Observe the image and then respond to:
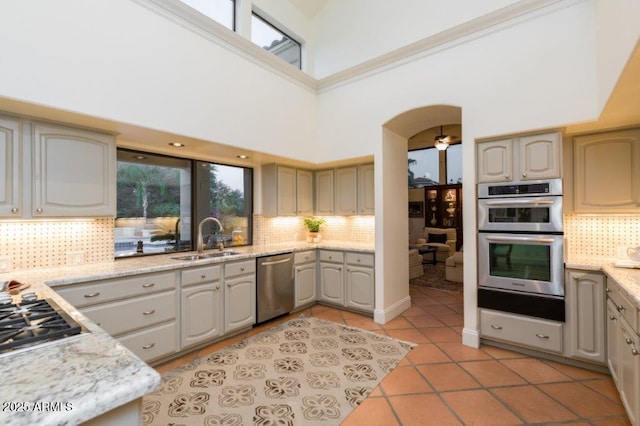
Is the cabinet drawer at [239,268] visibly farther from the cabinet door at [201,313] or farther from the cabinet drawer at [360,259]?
the cabinet drawer at [360,259]

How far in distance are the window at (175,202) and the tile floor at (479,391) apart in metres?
1.39

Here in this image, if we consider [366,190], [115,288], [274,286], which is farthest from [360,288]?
[115,288]

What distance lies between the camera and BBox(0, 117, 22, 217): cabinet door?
2115mm

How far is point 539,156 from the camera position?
2.71m

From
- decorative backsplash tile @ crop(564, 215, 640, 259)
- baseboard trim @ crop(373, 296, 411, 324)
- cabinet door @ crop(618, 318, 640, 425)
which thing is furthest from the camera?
baseboard trim @ crop(373, 296, 411, 324)

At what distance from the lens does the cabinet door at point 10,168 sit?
212 centimetres

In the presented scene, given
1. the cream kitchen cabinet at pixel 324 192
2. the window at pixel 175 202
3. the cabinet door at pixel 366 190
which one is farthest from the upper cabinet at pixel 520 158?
the window at pixel 175 202

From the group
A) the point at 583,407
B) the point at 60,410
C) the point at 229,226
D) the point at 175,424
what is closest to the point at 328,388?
the point at 175,424

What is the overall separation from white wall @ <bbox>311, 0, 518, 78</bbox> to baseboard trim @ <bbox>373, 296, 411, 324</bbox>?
11.5 ft

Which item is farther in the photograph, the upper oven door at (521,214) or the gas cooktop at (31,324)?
the upper oven door at (521,214)

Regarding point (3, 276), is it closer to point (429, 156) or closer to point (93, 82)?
point (93, 82)

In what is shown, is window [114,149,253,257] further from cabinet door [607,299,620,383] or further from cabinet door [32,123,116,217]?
cabinet door [607,299,620,383]

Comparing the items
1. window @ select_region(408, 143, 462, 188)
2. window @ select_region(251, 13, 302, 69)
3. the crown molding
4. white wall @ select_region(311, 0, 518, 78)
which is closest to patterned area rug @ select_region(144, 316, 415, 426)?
the crown molding

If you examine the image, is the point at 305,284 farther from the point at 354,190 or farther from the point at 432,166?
the point at 432,166
